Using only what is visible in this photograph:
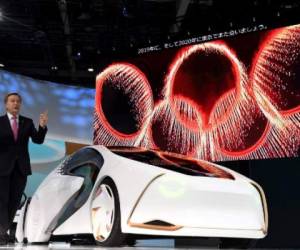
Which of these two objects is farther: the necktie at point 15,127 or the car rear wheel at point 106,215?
the necktie at point 15,127

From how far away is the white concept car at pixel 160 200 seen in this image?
3.96 metres

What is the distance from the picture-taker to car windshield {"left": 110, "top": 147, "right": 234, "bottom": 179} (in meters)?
4.23

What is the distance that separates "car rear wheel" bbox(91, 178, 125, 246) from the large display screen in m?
3.54

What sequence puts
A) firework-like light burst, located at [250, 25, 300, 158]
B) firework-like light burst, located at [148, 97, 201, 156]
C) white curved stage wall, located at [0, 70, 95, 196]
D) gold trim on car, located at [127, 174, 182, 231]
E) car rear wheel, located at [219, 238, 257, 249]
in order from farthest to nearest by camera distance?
white curved stage wall, located at [0, 70, 95, 196] < firework-like light burst, located at [148, 97, 201, 156] < firework-like light burst, located at [250, 25, 300, 158] < car rear wheel, located at [219, 238, 257, 249] < gold trim on car, located at [127, 174, 182, 231]

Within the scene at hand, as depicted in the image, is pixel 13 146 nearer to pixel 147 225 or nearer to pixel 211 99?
pixel 147 225

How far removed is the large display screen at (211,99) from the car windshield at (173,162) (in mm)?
2923

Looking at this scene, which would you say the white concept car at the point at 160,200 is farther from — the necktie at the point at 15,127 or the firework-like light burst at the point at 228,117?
the firework-like light burst at the point at 228,117

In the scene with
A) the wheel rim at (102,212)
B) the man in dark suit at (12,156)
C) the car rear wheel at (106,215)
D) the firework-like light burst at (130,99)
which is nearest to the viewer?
the car rear wheel at (106,215)

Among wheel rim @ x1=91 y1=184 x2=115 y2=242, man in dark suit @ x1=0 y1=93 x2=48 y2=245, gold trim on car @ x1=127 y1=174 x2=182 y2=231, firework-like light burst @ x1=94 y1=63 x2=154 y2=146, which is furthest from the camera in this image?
firework-like light burst @ x1=94 y1=63 x2=154 y2=146

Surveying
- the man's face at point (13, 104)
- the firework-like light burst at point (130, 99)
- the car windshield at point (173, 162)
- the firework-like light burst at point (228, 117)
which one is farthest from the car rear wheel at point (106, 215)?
the firework-like light burst at point (130, 99)

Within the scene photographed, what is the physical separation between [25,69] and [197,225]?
14.3 metres

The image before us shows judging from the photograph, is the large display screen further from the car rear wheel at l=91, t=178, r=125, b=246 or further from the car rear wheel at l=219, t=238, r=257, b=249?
the car rear wheel at l=91, t=178, r=125, b=246

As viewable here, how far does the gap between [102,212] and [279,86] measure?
12.8ft

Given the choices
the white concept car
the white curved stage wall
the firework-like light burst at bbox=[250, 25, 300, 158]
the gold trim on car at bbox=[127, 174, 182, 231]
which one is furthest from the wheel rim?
the white curved stage wall
